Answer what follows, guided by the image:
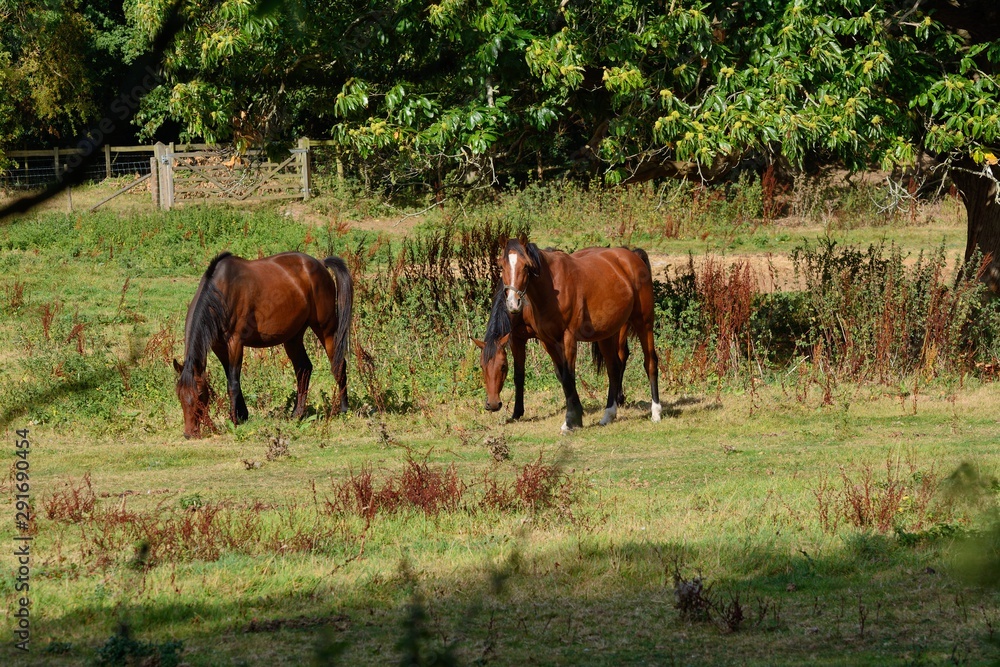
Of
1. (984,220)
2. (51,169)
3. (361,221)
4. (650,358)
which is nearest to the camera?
(650,358)

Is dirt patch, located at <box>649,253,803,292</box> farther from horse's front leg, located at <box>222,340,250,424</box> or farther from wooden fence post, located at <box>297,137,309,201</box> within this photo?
wooden fence post, located at <box>297,137,309,201</box>

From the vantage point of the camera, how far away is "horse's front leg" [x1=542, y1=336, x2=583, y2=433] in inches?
515

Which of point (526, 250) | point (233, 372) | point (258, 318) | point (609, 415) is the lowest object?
point (609, 415)

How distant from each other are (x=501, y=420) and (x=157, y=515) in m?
4.55

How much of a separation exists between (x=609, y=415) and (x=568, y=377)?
0.77 meters

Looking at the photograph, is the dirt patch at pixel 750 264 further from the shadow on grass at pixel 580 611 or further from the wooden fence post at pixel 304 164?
the shadow on grass at pixel 580 611

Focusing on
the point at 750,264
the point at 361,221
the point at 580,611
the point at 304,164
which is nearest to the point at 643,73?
the point at 750,264

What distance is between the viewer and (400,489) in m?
9.62

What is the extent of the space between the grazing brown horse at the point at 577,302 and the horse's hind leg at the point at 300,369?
2.70 m

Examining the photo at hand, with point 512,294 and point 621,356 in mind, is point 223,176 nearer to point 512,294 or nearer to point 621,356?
point 621,356

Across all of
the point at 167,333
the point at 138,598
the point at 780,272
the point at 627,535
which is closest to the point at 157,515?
the point at 138,598

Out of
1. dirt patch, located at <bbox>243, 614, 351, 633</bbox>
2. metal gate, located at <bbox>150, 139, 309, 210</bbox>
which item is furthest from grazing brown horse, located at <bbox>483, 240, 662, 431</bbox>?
metal gate, located at <bbox>150, 139, 309, 210</bbox>

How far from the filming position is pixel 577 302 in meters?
13.1

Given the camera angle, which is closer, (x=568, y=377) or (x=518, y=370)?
(x=568, y=377)
